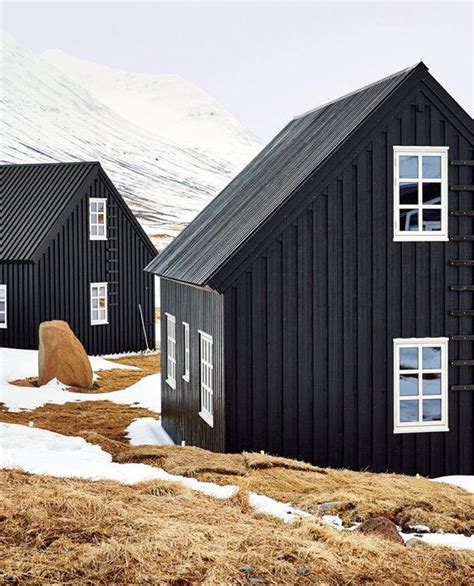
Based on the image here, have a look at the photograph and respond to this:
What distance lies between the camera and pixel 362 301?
14477 mm

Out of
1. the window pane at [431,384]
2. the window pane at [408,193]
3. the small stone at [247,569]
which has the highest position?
the window pane at [408,193]

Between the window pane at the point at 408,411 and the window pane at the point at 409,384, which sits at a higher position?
the window pane at the point at 409,384

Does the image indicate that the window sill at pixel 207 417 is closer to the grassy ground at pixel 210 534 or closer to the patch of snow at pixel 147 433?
the grassy ground at pixel 210 534

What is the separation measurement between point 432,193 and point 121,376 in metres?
17.1

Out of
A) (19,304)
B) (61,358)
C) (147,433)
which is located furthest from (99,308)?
(147,433)

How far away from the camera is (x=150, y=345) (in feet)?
124

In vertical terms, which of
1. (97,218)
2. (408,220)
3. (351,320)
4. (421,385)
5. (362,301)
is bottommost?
(421,385)

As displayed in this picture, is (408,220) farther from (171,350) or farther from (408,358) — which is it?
(171,350)

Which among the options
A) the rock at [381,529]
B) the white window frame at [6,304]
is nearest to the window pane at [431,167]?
the rock at [381,529]

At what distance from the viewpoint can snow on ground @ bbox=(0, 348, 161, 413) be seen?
80.4 feet

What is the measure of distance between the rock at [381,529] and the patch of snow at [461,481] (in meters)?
3.96

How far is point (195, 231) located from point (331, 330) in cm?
602

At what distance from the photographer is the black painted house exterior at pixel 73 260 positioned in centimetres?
3362

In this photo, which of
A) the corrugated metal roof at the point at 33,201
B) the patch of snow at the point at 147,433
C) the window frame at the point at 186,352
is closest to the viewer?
the window frame at the point at 186,352
